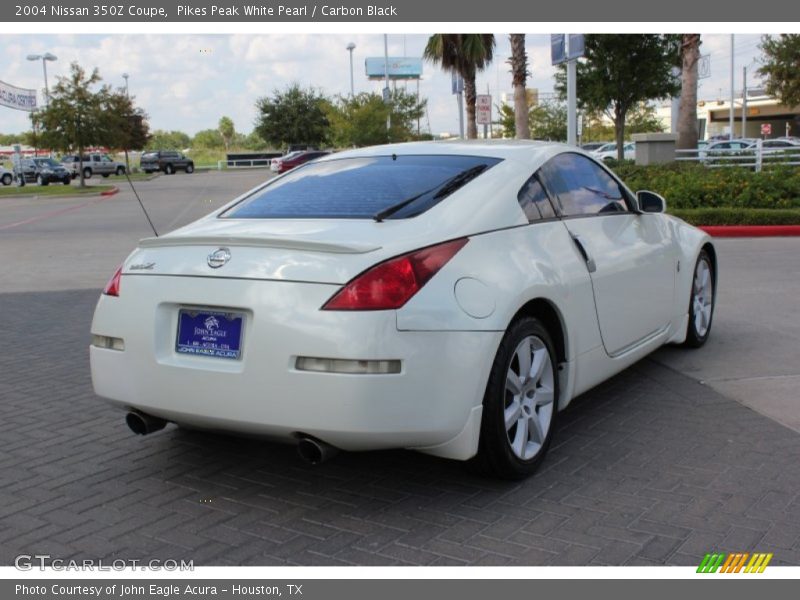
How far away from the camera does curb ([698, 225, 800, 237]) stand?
15297mm

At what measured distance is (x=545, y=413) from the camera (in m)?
4.41

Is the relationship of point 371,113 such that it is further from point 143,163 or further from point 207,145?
point 207,145

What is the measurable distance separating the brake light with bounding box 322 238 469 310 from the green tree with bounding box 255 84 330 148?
256 ft

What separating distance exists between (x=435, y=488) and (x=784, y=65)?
136 feet

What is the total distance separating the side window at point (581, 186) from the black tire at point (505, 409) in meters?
1.01

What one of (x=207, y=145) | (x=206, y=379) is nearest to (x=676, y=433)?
(x=206, y=379)

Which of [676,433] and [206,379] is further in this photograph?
[676,433]

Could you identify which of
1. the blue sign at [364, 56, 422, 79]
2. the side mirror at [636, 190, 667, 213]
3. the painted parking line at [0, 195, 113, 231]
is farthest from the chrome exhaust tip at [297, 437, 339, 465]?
the blue sign at [364, 56, 422, 79]

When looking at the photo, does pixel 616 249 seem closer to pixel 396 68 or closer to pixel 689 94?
pixel 689 94

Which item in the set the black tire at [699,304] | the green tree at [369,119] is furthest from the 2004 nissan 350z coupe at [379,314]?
the green tree at [369,119]

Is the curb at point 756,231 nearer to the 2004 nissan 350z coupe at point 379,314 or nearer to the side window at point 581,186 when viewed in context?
the side window at point 581,186

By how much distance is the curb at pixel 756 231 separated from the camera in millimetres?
15297

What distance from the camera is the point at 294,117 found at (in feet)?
266

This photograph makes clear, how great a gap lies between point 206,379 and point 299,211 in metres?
1.10
